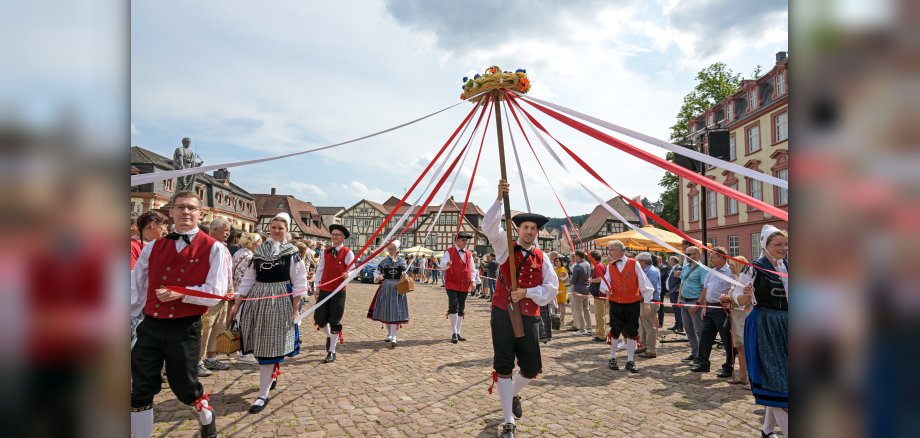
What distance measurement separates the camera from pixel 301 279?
5.74 m

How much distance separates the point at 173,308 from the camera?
386 cm

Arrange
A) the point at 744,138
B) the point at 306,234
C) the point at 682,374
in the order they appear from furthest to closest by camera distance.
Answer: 1. the point at 306,234
2. the point at 744,138
3. the point at 682,374

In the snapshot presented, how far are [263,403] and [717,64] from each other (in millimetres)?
39143

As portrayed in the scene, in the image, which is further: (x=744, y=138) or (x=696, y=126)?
(x=696, y=126)

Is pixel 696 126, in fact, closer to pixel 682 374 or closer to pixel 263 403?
pixel 682 374

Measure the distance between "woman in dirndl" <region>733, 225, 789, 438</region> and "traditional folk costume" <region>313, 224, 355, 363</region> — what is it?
5.56 m

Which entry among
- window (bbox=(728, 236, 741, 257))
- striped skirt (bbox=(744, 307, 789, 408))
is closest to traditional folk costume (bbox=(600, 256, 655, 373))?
striped skirt (bbox=(744, 307, 789, 408))

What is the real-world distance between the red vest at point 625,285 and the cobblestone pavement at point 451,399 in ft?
3.76

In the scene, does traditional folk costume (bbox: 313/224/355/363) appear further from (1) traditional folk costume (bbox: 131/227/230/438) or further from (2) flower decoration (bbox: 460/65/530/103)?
(2) flower decoration (bbox: 460/65/530/103)

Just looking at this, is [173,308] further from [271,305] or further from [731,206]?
[731,206]
